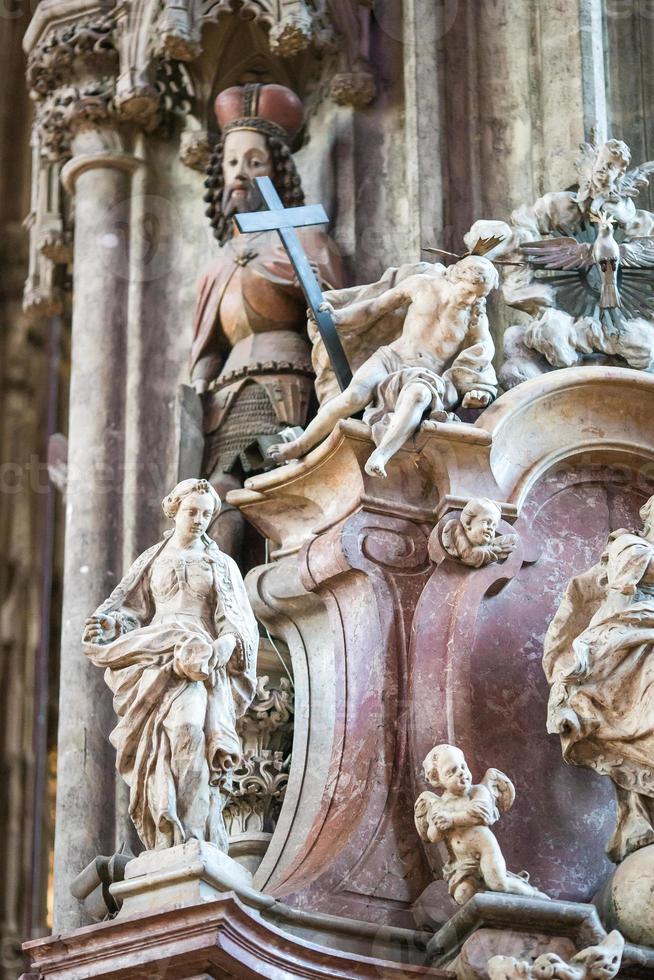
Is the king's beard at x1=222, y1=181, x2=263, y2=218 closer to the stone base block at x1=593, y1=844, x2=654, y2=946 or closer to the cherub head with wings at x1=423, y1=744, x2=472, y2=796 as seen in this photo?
the cherub head with wings at x1=423, y1=744, x2=472, y2=796

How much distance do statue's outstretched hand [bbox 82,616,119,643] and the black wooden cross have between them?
1.93m


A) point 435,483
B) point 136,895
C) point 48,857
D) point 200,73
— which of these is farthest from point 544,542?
point 48,857

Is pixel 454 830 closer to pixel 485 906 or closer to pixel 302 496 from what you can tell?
pixel 485 906

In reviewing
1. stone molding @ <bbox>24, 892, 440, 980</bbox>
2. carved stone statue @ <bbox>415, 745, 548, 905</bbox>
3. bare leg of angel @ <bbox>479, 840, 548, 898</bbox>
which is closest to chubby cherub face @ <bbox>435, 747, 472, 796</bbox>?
carved stone statue @ <bbox>415, 745, 548, 905</bbox>

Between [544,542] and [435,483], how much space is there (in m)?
0.55

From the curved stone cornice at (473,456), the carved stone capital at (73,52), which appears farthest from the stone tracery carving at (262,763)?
the carved stone capital at (73,52)

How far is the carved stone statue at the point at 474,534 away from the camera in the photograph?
10453mm

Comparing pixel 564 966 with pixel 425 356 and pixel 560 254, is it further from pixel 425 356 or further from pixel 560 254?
pixel 560 254

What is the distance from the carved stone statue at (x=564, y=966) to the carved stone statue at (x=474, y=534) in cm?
184

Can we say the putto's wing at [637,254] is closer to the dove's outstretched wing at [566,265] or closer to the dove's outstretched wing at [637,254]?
the dove's outstretched wing at [637,254]

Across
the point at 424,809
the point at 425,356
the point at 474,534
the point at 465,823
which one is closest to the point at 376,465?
the point at 474,534

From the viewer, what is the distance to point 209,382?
1234 cm

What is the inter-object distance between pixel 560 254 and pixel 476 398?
1.05 metres

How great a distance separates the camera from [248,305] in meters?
12.2
